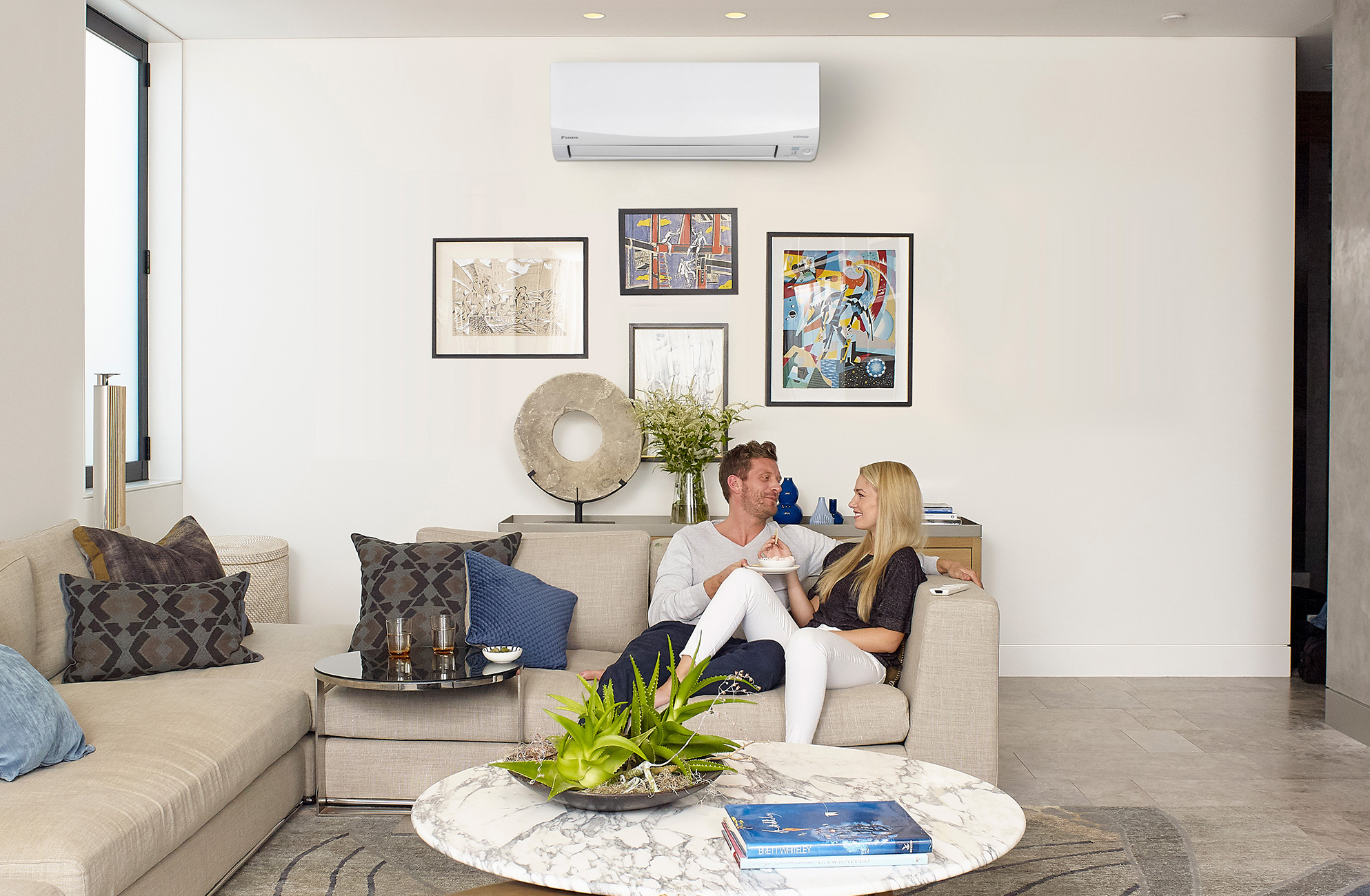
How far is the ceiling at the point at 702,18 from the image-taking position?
4293mm

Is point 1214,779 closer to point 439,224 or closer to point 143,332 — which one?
point 439,224

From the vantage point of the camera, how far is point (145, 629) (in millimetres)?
3016

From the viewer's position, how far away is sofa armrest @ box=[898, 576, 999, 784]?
2891 mm

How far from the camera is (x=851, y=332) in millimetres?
→ 4723

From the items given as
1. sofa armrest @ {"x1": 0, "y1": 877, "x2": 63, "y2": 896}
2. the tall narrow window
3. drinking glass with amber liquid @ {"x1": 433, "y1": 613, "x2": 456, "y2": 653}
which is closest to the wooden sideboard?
drinking glass with amber liquid @ {"x1": 433, "y1": 613, "x2": 456, "y2": 653}

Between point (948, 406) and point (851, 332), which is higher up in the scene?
point (851, 332)

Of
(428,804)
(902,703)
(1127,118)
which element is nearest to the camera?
(428,804)

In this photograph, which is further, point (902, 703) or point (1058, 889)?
point (902, 703)

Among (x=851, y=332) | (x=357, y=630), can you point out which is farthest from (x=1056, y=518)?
(x=357, y=630)

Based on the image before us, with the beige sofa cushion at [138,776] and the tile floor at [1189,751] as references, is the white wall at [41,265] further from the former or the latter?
the tile floor at [1189,751]

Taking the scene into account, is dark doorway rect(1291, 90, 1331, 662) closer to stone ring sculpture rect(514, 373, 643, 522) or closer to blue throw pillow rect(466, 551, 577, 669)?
stone ring sculpture rect(514, 373, 643, 522)

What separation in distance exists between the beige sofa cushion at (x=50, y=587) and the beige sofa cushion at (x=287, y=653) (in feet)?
0.95

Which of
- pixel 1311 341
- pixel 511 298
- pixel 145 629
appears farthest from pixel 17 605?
pixel 1311 341

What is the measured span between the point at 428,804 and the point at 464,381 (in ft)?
10.0
